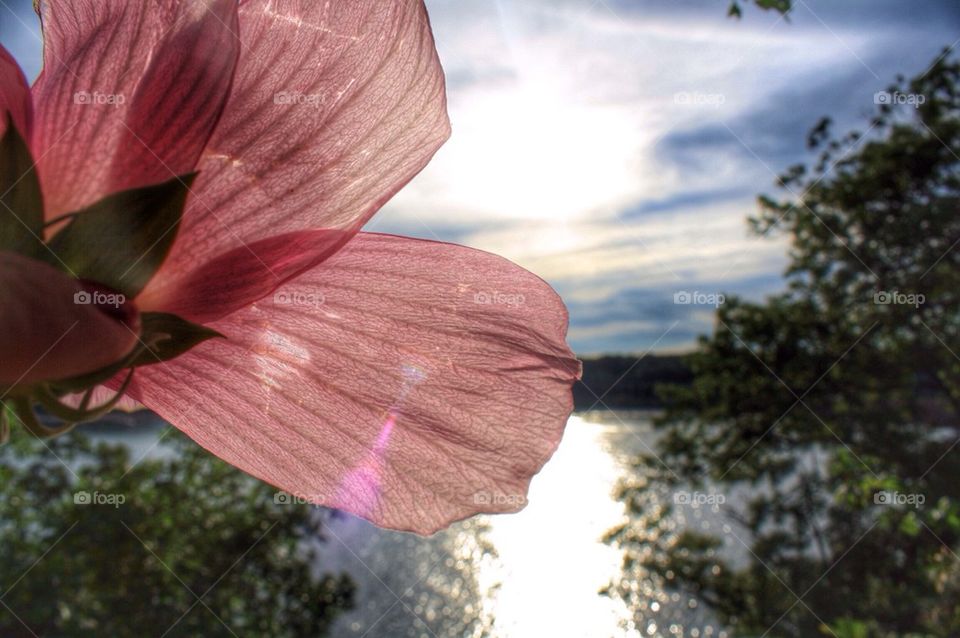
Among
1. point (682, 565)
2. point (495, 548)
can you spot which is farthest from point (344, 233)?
point (495, 548)

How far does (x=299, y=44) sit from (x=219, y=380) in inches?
3.2

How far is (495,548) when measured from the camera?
4.58 m

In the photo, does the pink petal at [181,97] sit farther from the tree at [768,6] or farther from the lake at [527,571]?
the lake at [527,571]

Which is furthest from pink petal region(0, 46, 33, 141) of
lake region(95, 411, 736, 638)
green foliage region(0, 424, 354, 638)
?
lake region(95, 411, 736, 638)

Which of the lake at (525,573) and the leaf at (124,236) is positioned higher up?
the leaf at (124,236)

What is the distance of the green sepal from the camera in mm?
167

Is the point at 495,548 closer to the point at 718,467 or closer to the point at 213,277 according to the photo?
the point at 718,467

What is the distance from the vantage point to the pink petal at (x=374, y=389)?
0.19 m

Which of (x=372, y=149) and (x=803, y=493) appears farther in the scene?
(x=803, y=493)

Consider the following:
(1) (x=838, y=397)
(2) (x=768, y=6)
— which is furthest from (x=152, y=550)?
(1) (x=838, y=397)

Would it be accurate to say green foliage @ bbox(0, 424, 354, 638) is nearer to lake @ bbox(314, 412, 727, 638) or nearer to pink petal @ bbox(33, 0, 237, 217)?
lake @ bbox(314, 412, 727, 638)

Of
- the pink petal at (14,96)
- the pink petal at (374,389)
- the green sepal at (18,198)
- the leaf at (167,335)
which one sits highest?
the pink petal at (14,96)

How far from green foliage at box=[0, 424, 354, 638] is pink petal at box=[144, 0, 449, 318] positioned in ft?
6.36

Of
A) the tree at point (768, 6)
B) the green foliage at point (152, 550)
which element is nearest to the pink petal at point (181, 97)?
the tree at point (768, 6)
